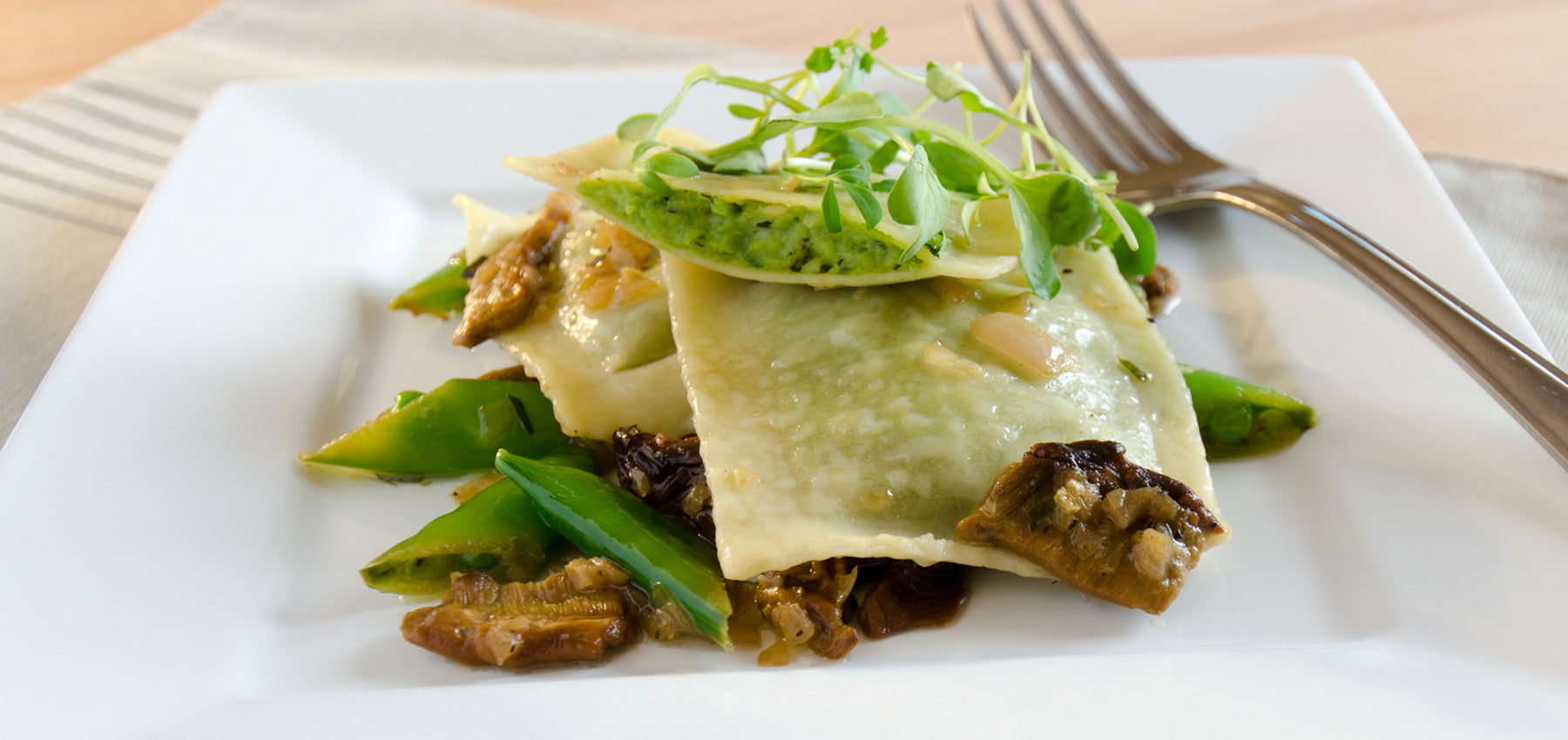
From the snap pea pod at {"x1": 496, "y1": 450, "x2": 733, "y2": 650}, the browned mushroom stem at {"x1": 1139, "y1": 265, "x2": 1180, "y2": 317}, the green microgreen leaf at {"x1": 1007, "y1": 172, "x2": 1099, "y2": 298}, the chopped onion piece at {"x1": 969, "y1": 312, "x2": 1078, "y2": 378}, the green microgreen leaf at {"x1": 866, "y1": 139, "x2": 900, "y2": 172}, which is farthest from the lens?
the browned mushroom stem at {"x1": 1139, "y1": 265, "x2": 1180, "y2": 317}

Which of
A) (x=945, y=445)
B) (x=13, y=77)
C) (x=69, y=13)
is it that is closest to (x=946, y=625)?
(x=945, y=445)

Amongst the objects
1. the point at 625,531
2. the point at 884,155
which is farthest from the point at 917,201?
the point at 625,531

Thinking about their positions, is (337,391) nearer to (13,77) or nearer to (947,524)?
(947,524)

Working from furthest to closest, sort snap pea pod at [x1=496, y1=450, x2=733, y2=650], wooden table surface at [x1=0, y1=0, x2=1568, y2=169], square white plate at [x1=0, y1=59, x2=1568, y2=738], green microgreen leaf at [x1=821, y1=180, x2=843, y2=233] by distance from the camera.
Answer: wooden table surface at [x1=0, y1=0, x2=1568, y2=169] → green microgreen leaf at [x1=821, y1=180, x2=843, y2=233] → snap pea pod at [x1=496, y1=450, x2=733, y2=650] → square white plate at [x1=0, y1=59, x2=1568, y2=738]

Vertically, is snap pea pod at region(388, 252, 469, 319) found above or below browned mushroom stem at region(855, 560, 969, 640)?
below

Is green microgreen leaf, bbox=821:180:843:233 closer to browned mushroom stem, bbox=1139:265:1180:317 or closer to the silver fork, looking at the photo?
browned mushroom stem, bbox=1139:265:1180:317

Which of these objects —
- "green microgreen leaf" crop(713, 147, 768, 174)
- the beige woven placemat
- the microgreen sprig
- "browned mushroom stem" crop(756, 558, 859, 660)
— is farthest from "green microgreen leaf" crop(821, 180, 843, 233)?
the beige woven placemat
